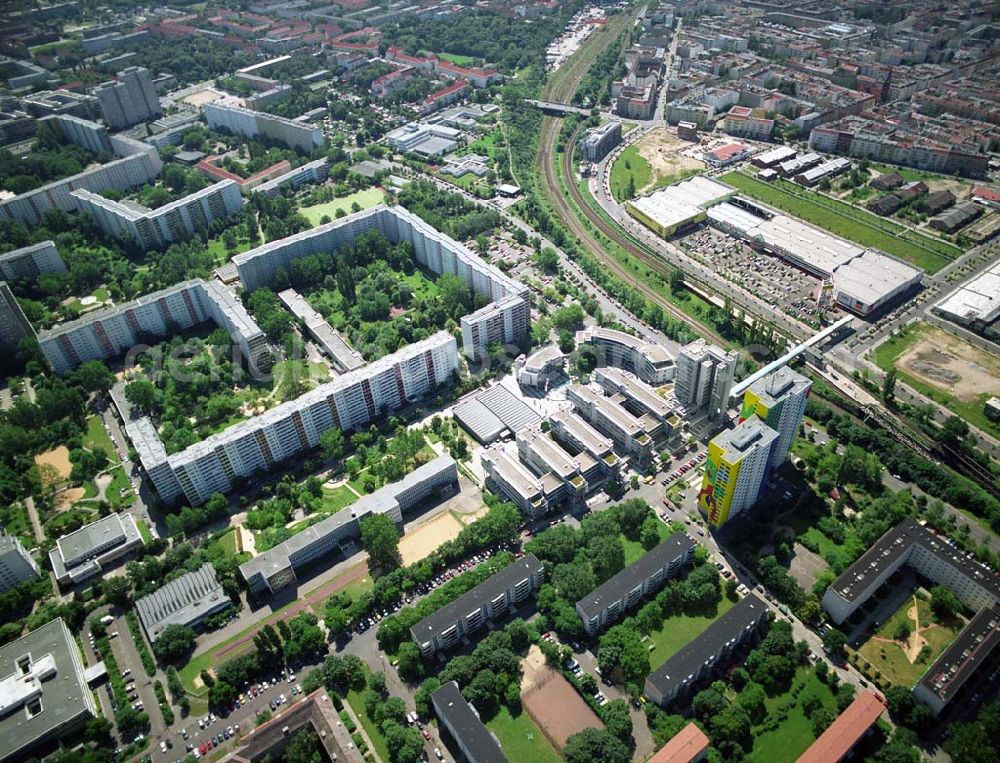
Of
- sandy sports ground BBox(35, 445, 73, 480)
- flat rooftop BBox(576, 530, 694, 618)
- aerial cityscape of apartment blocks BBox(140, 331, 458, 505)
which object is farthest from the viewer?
sandy sports ground BBox(35, 445, 73, 480)

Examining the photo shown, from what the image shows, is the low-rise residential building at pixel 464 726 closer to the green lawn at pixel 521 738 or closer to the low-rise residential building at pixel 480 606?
the green lawn at pixel 521 738

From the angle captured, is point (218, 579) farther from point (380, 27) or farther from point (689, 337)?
point (380, 27)

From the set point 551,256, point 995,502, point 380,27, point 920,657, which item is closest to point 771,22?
point 380,27

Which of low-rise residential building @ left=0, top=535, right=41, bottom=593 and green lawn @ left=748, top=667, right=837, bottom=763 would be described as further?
low-rise residential building @ left=0, top=535, right=41, bottom=593

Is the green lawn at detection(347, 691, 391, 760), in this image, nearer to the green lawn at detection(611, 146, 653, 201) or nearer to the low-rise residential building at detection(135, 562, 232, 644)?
the low-rise residential building at detection(135, 562, 232, 644)

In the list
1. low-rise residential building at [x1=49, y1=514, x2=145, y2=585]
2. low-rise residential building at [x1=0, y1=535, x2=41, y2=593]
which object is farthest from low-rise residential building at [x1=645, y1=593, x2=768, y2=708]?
low-rise residential building at [x1=0, y1=535, x2=41, y2=593]
